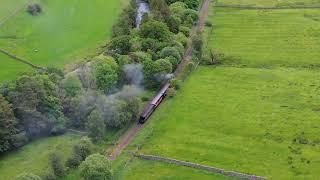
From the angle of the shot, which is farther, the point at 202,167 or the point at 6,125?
the point at 6,125

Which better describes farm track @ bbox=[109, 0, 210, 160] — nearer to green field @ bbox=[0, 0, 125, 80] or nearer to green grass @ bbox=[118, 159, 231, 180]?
green grass @ bbox=[118, 159, 231, 180]

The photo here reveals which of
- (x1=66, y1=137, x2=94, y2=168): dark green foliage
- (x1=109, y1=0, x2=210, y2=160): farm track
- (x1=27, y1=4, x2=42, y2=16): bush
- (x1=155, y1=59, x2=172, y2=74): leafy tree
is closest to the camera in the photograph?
(x1=66, y1=137, x2=94, y2=168): dark green foliage

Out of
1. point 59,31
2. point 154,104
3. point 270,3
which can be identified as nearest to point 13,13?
point 59,31

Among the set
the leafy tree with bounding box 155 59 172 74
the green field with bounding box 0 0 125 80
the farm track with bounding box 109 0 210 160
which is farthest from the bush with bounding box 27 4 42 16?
the leafy tree with bounding box 155 59 172 74

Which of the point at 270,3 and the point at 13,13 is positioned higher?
the point at 13,13

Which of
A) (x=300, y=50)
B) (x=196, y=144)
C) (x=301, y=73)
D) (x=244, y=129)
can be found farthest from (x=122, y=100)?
(x=300, y=50)

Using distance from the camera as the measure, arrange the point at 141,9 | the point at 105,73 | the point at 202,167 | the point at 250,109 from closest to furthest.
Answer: the point at 202,167
the point at 250,109
the point at 105,73
the point at 141,9

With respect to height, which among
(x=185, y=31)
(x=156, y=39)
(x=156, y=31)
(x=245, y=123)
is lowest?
(x=245, y=123)

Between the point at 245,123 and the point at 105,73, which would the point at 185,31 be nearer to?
the point at 105,73

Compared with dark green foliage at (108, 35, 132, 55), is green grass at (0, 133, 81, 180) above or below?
below
